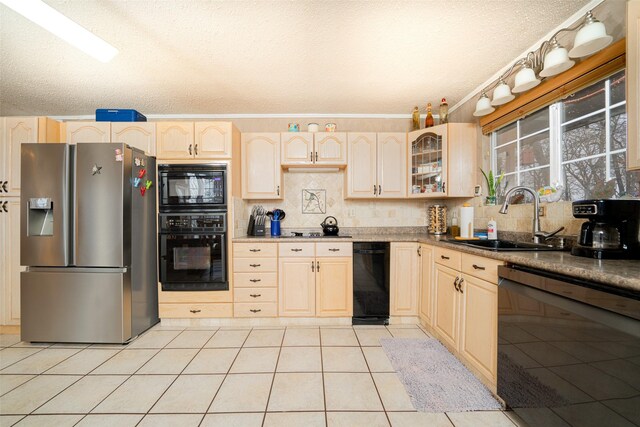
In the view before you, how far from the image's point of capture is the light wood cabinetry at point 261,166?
2.97 metres

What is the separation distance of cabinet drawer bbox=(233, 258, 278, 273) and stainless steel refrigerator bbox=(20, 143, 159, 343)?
3.18 feet

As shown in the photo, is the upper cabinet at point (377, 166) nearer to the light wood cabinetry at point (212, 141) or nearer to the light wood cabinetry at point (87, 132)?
the light wood cabinetry at point (212, 141)

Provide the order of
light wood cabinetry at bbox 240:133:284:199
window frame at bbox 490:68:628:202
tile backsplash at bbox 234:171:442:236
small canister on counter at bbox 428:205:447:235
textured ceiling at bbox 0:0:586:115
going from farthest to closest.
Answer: tile backsplash at bbox 234:171:442:236 < small canister on counter at bbox 428:205:447:235 < light wood cabinetry at bbox 240:133:284:199 < textured ceiling at bbox 0:0:586:115 < window frame at bbox 490:68:628:202

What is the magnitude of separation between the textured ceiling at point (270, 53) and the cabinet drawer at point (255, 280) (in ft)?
6.50

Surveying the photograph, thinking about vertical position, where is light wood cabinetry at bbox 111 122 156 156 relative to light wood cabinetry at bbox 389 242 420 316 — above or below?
above

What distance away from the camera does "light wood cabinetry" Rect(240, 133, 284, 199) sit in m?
2.97

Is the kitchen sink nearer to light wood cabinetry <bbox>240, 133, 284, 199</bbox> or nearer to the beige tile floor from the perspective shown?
the beige tile floor

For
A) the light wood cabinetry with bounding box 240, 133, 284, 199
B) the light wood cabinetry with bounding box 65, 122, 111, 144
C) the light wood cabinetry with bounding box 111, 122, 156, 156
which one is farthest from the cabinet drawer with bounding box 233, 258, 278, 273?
the light wood cabinetry with bounding box 65, 122, 111, 144

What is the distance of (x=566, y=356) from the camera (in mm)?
1070

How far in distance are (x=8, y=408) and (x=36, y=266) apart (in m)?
1.19

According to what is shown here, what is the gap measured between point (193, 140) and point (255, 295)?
5.84 ft

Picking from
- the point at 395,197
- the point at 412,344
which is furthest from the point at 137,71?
the point at 412,344

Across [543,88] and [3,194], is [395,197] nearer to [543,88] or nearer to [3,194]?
[543,88]

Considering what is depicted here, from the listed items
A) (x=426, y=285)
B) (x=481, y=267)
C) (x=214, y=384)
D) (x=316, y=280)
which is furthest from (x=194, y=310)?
(x=481, y=267)
